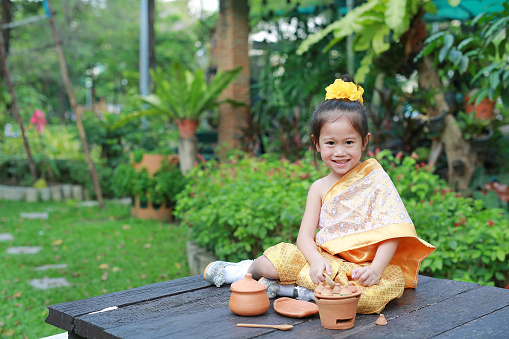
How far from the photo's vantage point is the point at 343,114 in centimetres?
219

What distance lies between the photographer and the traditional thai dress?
2166mm

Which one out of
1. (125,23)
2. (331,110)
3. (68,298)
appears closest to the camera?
(331,110)

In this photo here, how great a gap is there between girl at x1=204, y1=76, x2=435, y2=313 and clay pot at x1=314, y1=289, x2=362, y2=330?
0.22m

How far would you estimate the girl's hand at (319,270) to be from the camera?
6.79 ft

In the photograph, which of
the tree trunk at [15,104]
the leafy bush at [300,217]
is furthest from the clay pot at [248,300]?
the tree trunk at [15,104]

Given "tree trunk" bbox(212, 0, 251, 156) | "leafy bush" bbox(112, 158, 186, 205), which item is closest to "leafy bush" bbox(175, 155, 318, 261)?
"leafy bush" bbox(112, 158, 186, 205)

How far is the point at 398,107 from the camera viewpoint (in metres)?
6.04

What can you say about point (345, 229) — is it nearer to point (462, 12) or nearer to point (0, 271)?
point (0, 271)

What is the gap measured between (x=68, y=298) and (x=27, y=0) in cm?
1216

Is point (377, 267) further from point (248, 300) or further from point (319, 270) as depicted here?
point (248, 300)

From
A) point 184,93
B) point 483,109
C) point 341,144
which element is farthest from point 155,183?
point 341,144

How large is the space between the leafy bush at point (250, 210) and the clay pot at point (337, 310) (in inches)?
→ 63.9

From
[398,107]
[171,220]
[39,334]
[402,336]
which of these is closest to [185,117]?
[171,220]

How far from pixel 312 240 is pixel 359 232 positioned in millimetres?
217
